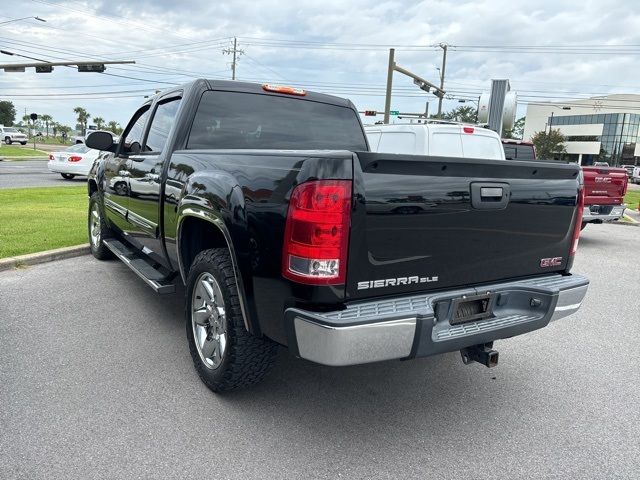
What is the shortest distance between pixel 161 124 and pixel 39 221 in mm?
5422

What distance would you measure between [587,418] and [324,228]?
2.14 meters

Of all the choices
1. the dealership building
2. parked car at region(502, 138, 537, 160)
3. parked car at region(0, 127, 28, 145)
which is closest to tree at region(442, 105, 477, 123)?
the dealership building

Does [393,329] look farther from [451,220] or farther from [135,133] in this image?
[135,133]

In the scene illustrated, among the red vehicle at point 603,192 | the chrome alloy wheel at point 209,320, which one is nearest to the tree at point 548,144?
the red vehicle at point 603,192

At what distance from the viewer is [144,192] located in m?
4.44

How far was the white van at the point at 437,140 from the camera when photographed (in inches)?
341

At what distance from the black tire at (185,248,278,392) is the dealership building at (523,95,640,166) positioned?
269 feet

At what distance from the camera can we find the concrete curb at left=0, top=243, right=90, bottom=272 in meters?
6.14

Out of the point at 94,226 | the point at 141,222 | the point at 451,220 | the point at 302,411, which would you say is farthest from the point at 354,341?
the point at 94,226

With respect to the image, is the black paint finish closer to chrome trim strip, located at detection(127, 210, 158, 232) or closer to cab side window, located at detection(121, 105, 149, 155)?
chrome trim strip, located at detection(127, 210, 158, 232)

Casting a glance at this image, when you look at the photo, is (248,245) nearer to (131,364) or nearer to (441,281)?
(441,281)

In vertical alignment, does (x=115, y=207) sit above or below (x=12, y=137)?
above

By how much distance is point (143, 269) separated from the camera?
4.52 metres

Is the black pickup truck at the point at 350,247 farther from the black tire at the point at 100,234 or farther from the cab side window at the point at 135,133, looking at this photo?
the black tire at the point at 100,234
